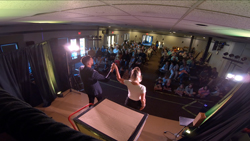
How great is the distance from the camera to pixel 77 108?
3.37 meters

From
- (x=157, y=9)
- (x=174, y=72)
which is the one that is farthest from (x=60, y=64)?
(x=174, y=72)

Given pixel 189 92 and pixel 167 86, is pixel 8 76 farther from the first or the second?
pixel 189 92

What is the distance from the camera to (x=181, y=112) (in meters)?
3.66

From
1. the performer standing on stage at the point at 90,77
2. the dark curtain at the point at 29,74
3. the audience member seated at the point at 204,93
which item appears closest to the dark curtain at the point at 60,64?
the dark curtain at the point at 29,74

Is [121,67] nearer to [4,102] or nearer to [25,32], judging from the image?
[25,32]

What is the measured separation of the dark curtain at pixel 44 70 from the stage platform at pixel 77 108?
1.10 ft

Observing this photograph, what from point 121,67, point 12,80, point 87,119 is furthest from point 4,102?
point 121,67

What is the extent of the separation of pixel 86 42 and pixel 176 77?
287 inches

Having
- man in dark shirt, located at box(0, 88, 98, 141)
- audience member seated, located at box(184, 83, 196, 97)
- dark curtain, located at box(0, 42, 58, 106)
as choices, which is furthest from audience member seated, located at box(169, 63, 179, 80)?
man in dark shirt, located at box(0, 88, 98, 141)

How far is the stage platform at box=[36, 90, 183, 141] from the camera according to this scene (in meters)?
2.61

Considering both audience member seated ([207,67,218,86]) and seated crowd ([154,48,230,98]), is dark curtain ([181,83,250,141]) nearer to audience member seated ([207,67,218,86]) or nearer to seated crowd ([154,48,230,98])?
seated crowd ([154,48,230,98])

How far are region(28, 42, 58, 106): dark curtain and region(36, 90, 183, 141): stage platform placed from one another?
0.34m

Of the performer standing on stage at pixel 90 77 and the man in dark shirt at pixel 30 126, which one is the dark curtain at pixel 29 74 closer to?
the performer standing on stage at pixel 90 77

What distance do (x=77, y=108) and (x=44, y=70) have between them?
5.30 ft
